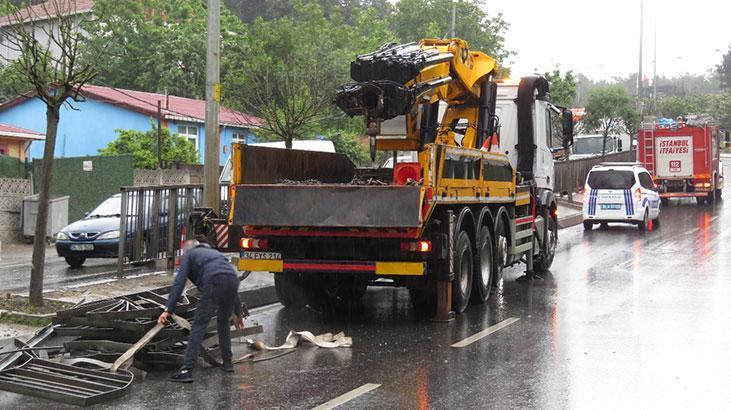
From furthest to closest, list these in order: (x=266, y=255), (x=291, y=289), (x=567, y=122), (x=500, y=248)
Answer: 1. (x=567, y=122)
2. (x=500, y=248)
3. (x=291, y=289)
4. (x=266, y=255)

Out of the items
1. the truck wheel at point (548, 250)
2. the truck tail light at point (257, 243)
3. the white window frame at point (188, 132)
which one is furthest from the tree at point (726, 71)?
the truck tail light at point (257, 243)

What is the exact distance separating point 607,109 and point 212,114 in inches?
1414

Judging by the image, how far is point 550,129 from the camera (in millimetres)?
18297

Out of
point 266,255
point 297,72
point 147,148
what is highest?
point 297,72

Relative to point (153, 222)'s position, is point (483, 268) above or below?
below

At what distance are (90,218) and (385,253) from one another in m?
9.73

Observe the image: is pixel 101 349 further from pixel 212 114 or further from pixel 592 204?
pixel 592 204

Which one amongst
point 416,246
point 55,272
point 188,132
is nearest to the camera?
point 416,246

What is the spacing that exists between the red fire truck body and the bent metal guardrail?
24205mm

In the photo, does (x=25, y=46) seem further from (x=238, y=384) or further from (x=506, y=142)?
(x=506, y=142)

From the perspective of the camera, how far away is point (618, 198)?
26969 millimetres

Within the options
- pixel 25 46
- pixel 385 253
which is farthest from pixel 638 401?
pixel 25 46

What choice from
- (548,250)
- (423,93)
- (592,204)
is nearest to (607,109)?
(592,204)

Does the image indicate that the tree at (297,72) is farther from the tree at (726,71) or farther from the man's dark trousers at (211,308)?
the tree at (726,71)
